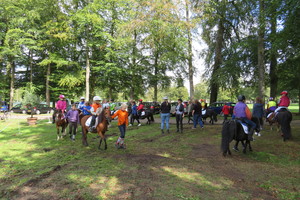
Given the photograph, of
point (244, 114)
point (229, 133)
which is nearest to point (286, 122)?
point (244, 114)

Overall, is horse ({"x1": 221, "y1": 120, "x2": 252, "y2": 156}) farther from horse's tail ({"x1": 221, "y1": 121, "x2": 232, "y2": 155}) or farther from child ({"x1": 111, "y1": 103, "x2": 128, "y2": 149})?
child ({"x1": 111, "y1": 103, "x2": 128, "y2": 149})

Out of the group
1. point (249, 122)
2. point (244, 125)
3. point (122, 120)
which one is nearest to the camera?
point (244, 125)

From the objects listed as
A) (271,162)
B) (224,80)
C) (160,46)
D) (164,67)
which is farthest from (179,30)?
(164,67)

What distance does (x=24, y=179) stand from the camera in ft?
15.4

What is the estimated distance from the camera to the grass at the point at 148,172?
4.02 m

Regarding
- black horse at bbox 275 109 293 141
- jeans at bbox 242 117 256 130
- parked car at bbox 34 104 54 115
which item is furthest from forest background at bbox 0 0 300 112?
jeans at bbox 242 117 256 130

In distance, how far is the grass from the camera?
4.02m

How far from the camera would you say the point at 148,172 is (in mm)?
5113

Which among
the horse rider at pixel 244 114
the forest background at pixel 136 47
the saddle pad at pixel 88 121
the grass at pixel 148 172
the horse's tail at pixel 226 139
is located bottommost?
the grass at pixel 148 172

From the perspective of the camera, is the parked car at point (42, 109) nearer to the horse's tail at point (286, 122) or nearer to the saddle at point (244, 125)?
the saddle at point (244, 125)

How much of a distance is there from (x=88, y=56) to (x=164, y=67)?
418 inches

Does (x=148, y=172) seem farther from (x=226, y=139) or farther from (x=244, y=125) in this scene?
(x=244, y=125)

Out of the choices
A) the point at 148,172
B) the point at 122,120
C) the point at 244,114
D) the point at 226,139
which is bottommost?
the point at 148,172

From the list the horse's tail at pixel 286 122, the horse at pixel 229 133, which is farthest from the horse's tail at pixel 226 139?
the horse's tail at pixel 286 122
